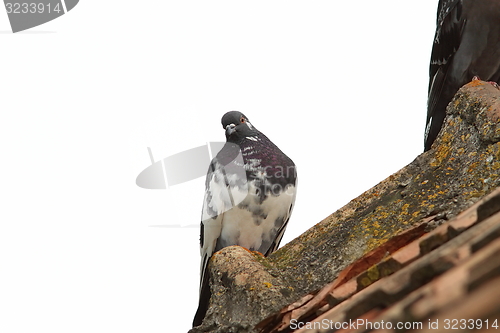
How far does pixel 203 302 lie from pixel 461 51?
3.69 m

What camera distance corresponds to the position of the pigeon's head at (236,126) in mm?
6964

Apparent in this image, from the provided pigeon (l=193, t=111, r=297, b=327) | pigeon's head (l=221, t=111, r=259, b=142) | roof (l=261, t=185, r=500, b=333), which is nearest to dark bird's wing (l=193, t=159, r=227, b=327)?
pigeon (l=193, t=111, r=297, b=327)

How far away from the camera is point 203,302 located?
5406 mm

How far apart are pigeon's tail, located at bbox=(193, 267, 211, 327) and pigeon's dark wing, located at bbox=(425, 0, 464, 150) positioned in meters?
2.68

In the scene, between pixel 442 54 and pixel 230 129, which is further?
pixel 230 129

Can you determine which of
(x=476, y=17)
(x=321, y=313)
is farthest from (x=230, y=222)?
(x=321, y=313)

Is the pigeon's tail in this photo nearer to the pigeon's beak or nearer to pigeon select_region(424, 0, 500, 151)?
the pigeon's beak

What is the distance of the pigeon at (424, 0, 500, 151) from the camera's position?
5.94 meters

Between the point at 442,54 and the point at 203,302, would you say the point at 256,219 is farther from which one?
the point at 442,54

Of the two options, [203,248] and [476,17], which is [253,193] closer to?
[203,248]

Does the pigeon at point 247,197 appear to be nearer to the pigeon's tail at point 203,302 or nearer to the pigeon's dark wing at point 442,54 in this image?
the pigeon's tail at point 203,302

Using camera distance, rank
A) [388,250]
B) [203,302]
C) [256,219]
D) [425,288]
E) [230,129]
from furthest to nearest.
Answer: [230,129]
[256,219]
[203,302]
[388,250]
[425,288]

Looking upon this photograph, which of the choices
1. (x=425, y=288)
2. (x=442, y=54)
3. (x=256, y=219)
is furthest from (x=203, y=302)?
(x=425, y=288)

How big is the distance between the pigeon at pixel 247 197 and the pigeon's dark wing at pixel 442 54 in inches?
63.8
